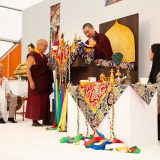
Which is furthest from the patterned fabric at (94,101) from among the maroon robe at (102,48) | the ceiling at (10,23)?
the ceiling at (10,23)

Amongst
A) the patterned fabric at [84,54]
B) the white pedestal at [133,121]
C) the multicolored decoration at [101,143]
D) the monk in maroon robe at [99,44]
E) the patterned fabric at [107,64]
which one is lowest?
the multicolored decoration at [101,143]

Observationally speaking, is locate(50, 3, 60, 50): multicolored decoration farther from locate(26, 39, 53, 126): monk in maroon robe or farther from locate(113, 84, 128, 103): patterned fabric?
locate(113, 84, 128, 103): patterned fabric

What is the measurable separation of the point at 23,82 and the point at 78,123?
4917 mm

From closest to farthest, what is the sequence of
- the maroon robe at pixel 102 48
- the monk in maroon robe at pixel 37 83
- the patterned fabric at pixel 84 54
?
the patterned fabric at pixel 84 54, the maroon robe at pixel 102 48, the monk in maroon robe at pixel 37 83

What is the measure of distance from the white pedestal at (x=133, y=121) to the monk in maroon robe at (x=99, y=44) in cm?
164

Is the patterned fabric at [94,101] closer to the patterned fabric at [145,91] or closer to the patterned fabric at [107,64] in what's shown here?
the patterned fabric at [145,91]

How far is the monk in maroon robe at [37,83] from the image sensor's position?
4.97m

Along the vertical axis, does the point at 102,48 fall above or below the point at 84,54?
above

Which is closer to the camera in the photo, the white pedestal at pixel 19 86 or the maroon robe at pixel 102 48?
the maroon robe at pixel 102 48

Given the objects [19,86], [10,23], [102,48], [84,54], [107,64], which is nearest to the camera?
[84,54]

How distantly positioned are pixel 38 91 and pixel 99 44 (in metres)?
1.26

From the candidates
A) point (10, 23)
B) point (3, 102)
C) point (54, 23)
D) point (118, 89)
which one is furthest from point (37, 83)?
point (10, 23)

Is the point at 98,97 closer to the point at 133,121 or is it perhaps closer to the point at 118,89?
the point at 118,89

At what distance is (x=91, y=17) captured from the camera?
6566 millimetres
